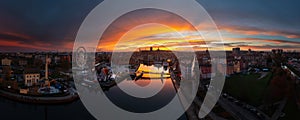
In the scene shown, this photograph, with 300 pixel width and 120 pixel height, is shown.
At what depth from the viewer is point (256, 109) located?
3.17 metres

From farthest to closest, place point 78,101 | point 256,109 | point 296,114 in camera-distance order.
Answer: point 78,101
point 256,109
point 296,114

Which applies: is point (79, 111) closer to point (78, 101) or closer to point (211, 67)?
point (78, 101)

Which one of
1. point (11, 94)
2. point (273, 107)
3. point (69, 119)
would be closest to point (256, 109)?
point (273, 107)

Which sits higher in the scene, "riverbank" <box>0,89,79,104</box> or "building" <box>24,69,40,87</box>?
"building" <box>24,69,40,87</box>

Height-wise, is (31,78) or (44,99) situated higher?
(31,78)

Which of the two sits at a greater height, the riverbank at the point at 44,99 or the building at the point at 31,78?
the building at the point at 31,78

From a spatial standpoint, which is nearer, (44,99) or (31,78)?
(44,99)

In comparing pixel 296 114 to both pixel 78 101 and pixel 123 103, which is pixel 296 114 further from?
pixel 78 101

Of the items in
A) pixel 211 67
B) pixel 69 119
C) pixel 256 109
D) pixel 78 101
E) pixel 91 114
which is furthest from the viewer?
Answer: pixel 211 67

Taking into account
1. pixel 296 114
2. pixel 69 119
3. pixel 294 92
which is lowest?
pixel 69 119

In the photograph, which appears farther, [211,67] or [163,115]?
[211,67]

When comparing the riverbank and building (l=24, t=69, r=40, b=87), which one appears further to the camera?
building (l=24, t=69, r=40, b=87)

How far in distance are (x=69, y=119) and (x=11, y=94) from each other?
2.51 metres

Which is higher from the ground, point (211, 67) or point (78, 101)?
point (211, 67)
